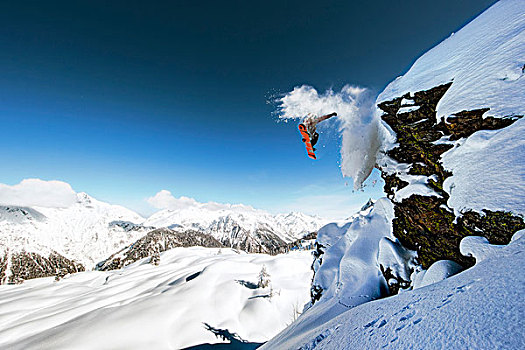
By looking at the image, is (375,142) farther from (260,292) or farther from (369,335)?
(260,292)

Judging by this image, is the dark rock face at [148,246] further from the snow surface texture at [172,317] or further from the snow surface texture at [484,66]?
the snow surface texture at [484,66]

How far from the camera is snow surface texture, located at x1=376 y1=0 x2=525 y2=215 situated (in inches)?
144

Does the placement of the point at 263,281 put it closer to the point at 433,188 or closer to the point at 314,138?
the point at 314,138

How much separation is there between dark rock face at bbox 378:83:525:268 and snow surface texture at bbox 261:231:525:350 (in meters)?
1.01

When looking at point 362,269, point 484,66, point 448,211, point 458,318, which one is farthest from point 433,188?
point 458,318

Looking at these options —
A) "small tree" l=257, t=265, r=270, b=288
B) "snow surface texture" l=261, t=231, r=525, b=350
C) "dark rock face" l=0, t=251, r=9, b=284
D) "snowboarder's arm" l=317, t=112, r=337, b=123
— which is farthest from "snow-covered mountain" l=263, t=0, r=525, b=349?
"dark rock face" l=0, t=251, r=9, b=284

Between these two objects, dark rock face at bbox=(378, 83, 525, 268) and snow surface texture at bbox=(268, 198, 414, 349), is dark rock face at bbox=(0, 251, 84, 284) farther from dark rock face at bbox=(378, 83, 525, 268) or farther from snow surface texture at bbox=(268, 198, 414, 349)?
dark rock face at bbox=(378, 83, 525, 268)

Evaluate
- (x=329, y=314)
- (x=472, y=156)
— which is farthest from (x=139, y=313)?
(x=472, y=156)

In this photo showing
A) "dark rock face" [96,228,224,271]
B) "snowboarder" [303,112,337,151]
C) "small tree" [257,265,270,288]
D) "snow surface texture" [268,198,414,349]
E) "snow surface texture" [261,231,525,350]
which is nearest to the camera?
"snow surface texture" [261,231,525,350]

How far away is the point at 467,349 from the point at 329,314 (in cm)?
588

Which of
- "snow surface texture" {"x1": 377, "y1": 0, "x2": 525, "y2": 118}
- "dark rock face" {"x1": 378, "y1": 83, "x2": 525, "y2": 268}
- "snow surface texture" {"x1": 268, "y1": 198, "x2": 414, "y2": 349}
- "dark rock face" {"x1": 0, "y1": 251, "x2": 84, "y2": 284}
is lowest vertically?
"dark rock face" {"x1": 0, "y1": 251, "x2": 84, "y2": 284}

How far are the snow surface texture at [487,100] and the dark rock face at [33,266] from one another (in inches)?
7386

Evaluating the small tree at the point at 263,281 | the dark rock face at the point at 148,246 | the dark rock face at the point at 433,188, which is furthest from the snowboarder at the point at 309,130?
the dark rock face at the point at 148,246

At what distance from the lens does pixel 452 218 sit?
5.13 metres
